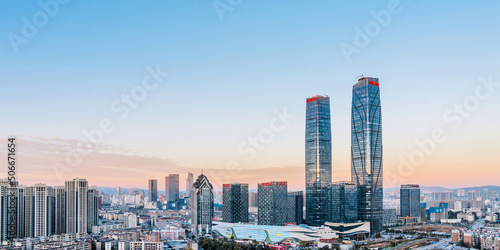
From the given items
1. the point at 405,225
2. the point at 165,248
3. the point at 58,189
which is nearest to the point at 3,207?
the point at 58,189

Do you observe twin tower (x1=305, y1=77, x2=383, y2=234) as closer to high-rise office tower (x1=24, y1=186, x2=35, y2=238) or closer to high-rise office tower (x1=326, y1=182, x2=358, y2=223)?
high-rise office tower (x1=326, y1=182, x2=358, y2=223)

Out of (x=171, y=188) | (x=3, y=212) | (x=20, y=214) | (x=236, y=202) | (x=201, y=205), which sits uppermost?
(x=3, y=212)

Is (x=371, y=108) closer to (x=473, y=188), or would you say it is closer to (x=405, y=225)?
(x=405, y=225)

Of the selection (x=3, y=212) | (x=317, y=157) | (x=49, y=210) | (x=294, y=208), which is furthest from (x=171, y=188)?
(x=3, y=212)

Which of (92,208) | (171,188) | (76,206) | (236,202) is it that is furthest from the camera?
(171,188)

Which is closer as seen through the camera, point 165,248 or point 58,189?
point 165,248

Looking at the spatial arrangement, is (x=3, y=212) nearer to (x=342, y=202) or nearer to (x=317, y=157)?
(x=317, y=157)
